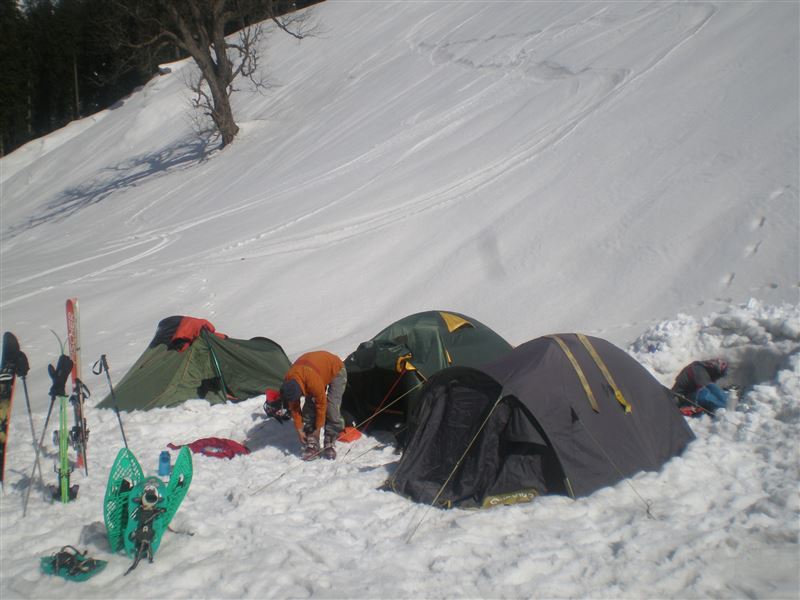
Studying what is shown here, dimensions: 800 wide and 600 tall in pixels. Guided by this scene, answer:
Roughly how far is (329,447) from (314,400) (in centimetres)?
48

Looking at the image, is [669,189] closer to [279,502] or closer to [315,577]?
[279,502]

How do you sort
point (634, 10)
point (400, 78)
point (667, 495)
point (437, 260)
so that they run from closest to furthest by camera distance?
point (667, 495) < point (437, 260) < point (634, 10) < point (400, 78)

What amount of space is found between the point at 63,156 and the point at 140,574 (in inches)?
1280

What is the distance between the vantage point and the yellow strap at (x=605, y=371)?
19.7ft

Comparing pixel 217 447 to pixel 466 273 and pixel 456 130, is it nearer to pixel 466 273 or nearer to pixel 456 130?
pixel 466 273

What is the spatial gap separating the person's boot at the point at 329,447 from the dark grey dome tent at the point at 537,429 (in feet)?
3.77

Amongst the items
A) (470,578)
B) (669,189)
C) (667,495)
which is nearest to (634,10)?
(669,189)

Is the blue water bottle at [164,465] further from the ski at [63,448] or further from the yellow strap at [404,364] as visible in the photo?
the yellow strap at [404,364]

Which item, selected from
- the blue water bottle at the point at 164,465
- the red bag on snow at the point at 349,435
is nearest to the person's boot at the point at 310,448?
the red bag on snow at the point at 349,435

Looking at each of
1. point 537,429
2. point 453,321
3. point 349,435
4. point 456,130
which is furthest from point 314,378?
point 456,130

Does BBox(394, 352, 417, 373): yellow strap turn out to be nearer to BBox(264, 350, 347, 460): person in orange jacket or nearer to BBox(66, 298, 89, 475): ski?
BBox(264, 350, 347, 460): person in orange jacket

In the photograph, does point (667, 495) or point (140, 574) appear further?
point (667, 495)

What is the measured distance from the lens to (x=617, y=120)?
47.7 feet

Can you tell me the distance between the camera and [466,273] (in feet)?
37.6
